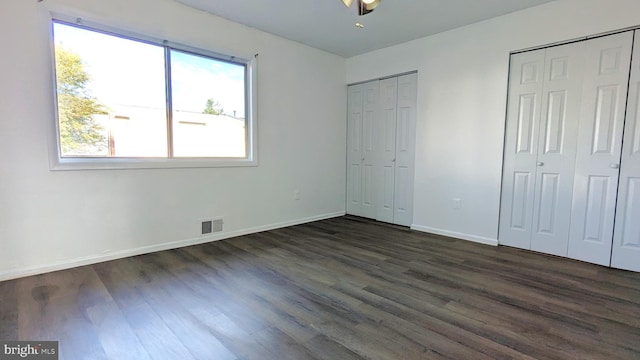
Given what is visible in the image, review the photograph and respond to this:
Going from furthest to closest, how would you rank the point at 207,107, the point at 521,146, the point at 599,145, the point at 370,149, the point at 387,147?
the point at 370,149, the point at 387,147, the point at 207,107, the point at 521,146, the point at 599,145

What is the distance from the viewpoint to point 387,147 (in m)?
4.57

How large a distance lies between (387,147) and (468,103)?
4.26ft

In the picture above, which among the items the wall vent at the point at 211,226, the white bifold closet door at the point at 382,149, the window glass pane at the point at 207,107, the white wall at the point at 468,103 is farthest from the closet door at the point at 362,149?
the wall vent at the point at 211,226

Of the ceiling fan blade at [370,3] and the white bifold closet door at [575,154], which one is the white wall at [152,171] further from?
the white bifold closet door at [575,154]

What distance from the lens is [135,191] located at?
3.02 m

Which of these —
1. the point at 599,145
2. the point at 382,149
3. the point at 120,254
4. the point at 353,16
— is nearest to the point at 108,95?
the point at 120,254

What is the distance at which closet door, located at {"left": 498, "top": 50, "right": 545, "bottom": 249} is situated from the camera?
3.22 m

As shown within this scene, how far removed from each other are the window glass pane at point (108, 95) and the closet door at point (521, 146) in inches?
156

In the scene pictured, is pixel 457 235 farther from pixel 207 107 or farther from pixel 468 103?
pixel 207 107

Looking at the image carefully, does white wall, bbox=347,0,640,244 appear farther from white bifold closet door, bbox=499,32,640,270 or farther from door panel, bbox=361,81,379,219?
door panel, bbox=361,81,379,219

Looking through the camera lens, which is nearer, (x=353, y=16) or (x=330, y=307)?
(x=330, y=307)

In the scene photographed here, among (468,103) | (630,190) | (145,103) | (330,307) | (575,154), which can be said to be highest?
(468,103)

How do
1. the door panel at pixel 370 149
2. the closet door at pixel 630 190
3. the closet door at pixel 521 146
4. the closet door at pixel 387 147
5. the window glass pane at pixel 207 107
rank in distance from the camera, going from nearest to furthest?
the closet door at pixel 630 190 < the closet door at pixel 521 146 < the window glass pane at pixel 207 107 < the closet door at pixel 387 147 < the door panel at pixel 370 149

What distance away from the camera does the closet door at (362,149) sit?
187 inches
